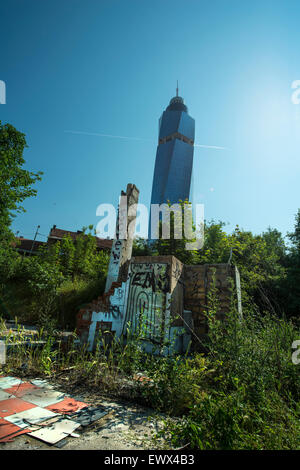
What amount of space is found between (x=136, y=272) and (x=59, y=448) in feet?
12.0

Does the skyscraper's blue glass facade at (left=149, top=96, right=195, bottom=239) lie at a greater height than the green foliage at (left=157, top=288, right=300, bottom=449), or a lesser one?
greater

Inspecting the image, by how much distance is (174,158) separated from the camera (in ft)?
266

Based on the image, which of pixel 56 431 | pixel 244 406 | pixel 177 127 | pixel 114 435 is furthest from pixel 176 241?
pixel 177 127

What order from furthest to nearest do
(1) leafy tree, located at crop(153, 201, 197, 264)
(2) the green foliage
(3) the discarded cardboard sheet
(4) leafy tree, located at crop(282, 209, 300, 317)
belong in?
(4) leafy tree, located at crop(282, 209, 300, 317) < (1) leafy tree, located at crop(153, 201, 197, 264) < (3) the discarded cardboard sheet < (2) the green foliage

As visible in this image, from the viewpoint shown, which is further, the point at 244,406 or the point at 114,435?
the point at 244,406

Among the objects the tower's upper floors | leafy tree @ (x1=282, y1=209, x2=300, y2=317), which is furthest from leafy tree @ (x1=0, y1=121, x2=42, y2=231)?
the tower's upper floors

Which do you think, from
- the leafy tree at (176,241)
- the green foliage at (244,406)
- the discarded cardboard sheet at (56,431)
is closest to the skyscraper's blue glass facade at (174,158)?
the leafy tree at (176,241)

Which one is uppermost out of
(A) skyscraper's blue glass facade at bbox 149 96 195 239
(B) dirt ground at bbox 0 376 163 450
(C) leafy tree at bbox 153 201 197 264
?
(A) skyscraper's blue glass facade at bbox 149 96 195 239

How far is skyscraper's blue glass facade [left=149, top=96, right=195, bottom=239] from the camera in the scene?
262 ft

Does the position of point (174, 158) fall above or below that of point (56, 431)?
above

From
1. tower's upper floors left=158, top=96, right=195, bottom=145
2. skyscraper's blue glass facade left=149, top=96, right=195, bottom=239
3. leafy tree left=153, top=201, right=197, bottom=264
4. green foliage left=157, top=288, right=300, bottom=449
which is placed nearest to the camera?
green foliage left=157, top=288, right=300, bottom=449

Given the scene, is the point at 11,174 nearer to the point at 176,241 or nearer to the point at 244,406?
the point at 176,241

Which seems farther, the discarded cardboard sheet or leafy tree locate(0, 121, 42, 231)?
leafy tree locate(0, 121, 42, 231)

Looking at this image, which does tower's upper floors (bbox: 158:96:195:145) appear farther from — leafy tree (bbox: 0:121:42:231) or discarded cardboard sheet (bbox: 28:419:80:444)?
discarded cardboard sheet (bbox: 28:419:80:444)
